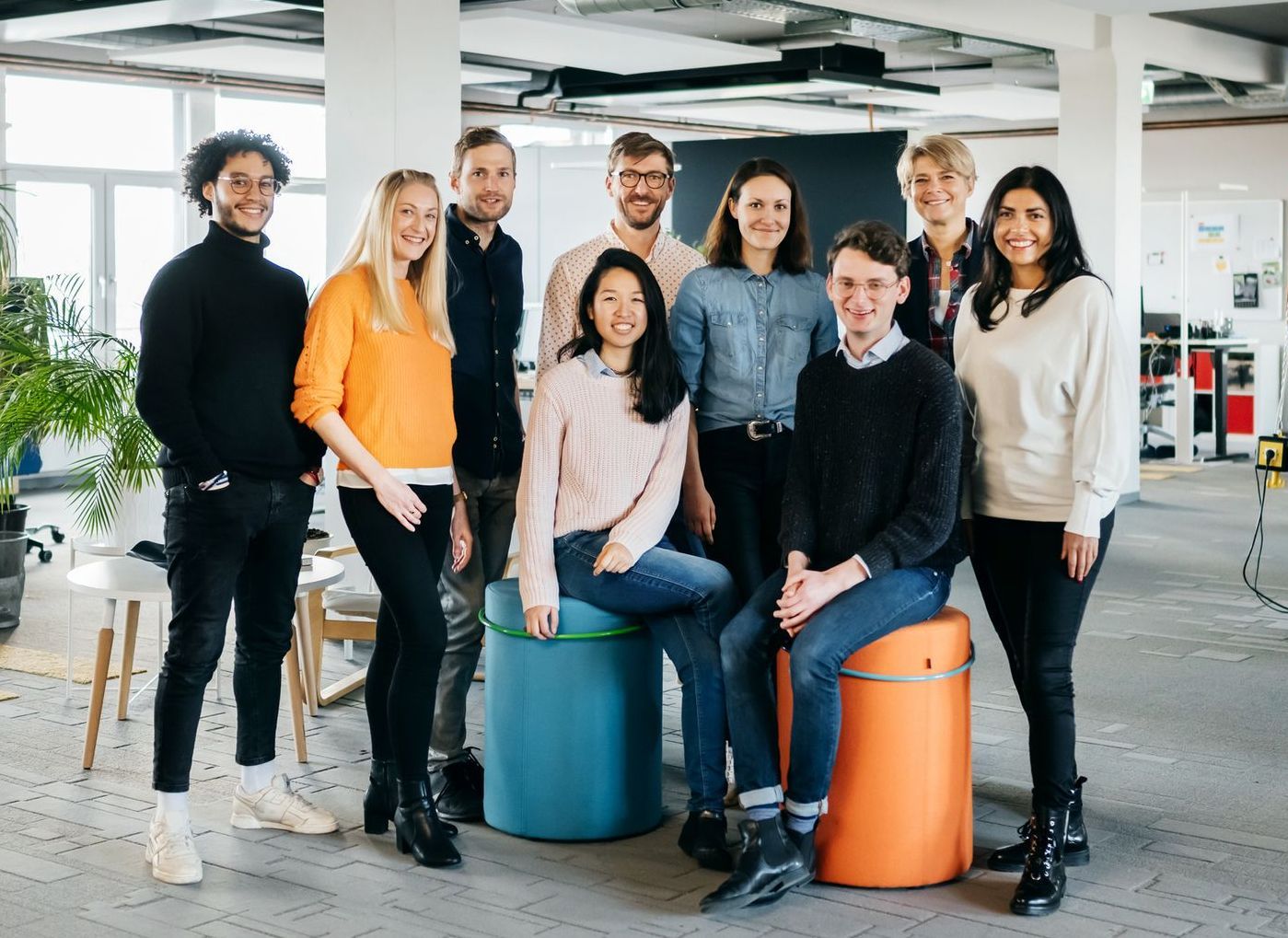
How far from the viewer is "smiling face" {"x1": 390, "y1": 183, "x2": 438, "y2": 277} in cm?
339

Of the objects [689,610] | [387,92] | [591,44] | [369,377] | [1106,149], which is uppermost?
[591,44]

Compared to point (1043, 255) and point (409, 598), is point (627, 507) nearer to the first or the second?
point (409, 598)

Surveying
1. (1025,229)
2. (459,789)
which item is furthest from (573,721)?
(1025,229)

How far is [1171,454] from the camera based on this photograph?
40.9 feet

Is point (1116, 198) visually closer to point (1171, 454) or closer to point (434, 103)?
point (1171, 454)

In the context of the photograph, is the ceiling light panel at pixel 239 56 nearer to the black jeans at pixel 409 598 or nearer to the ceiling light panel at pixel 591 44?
the ceiling light panel at pixel 591 44

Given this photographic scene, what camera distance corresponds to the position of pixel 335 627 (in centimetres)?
490

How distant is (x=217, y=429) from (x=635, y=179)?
1.19 metres

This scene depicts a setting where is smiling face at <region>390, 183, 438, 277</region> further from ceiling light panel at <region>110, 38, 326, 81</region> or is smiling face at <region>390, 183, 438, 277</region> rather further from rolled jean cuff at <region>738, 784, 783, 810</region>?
ceiling light panel at <region>110, 38, 326, 81</region>

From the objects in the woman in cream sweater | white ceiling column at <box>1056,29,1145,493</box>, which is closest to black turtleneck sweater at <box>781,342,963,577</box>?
the woman in cream sweater

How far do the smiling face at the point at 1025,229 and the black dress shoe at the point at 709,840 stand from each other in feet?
4.57

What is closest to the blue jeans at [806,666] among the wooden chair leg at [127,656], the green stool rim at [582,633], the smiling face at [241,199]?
the green stool rim at [582,633]

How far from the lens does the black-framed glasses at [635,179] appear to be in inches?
149

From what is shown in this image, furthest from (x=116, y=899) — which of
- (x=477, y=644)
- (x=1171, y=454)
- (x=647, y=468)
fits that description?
(x=1171, y=454)
